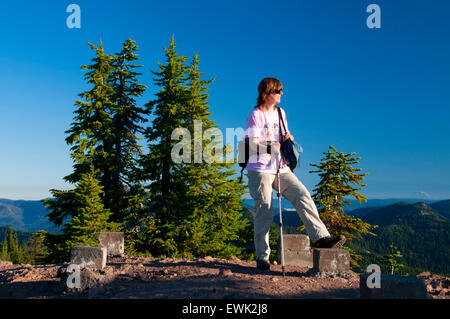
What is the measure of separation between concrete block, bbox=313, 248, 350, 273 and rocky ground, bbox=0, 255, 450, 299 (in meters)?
0.12

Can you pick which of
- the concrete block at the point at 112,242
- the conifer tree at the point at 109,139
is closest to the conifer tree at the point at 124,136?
the conifer tree at the point at 109,139

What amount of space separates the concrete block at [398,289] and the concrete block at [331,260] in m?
1.38

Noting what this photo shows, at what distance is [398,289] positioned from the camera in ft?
11.6

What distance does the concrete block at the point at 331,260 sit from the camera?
505 cm

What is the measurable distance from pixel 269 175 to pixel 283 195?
0.47 meters

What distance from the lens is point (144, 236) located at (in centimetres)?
1753

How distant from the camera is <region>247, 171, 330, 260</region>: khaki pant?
16.4 ft

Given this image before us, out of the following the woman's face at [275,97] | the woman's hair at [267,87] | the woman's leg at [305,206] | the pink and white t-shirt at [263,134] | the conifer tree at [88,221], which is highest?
the woman's hair at [267,87]

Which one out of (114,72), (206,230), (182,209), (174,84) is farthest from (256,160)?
(114,72)

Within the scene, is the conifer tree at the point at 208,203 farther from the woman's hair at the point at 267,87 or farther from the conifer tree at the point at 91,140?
the woman's hair at the point at 267,87

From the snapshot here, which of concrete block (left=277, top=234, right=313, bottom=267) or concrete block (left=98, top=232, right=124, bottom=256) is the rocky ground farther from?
concrete block (left=98, top=232, right=124, bottom=256)

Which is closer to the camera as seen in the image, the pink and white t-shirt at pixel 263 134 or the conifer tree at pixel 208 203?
the pink and white t-shirt at pixel 263 134

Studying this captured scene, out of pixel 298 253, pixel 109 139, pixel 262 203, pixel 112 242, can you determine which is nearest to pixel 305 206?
pixel 262 203
